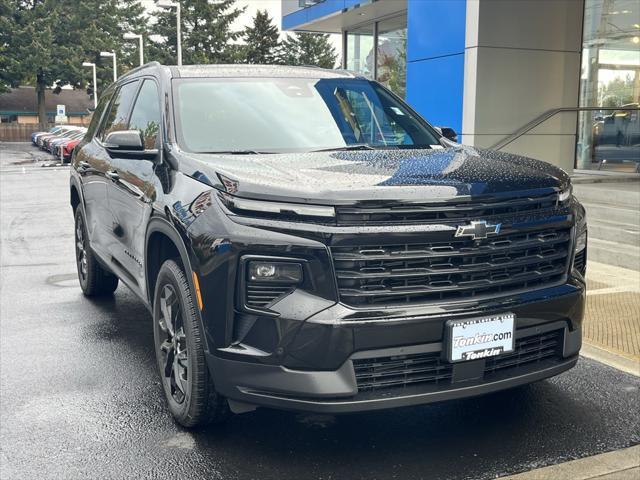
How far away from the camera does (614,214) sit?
917 cm

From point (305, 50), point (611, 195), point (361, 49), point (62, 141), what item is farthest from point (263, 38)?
point (611, 195)

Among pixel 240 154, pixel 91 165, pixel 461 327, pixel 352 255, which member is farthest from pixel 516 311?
pixel 91 165

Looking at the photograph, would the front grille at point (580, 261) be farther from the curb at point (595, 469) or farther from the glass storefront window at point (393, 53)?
the glass storefront window at point (393, 53)

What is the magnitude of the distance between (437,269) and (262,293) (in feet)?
2.56

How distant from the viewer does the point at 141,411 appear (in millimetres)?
4121

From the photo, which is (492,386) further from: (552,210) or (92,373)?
(92,373)

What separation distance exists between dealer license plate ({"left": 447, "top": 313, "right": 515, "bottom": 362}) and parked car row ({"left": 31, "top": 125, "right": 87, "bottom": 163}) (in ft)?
104

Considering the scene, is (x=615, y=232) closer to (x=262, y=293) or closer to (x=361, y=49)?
(x=262, y=293)

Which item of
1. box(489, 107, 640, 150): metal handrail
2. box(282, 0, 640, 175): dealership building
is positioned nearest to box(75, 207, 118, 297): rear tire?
box(282, 0, 640, 175): dealership building

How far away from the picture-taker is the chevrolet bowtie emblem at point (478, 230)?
3.17m

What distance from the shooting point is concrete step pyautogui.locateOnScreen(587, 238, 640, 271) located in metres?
7.86

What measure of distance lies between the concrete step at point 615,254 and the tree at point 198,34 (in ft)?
199

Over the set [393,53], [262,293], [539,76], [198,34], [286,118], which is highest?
[198,34]

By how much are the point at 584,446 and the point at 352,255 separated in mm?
1658
